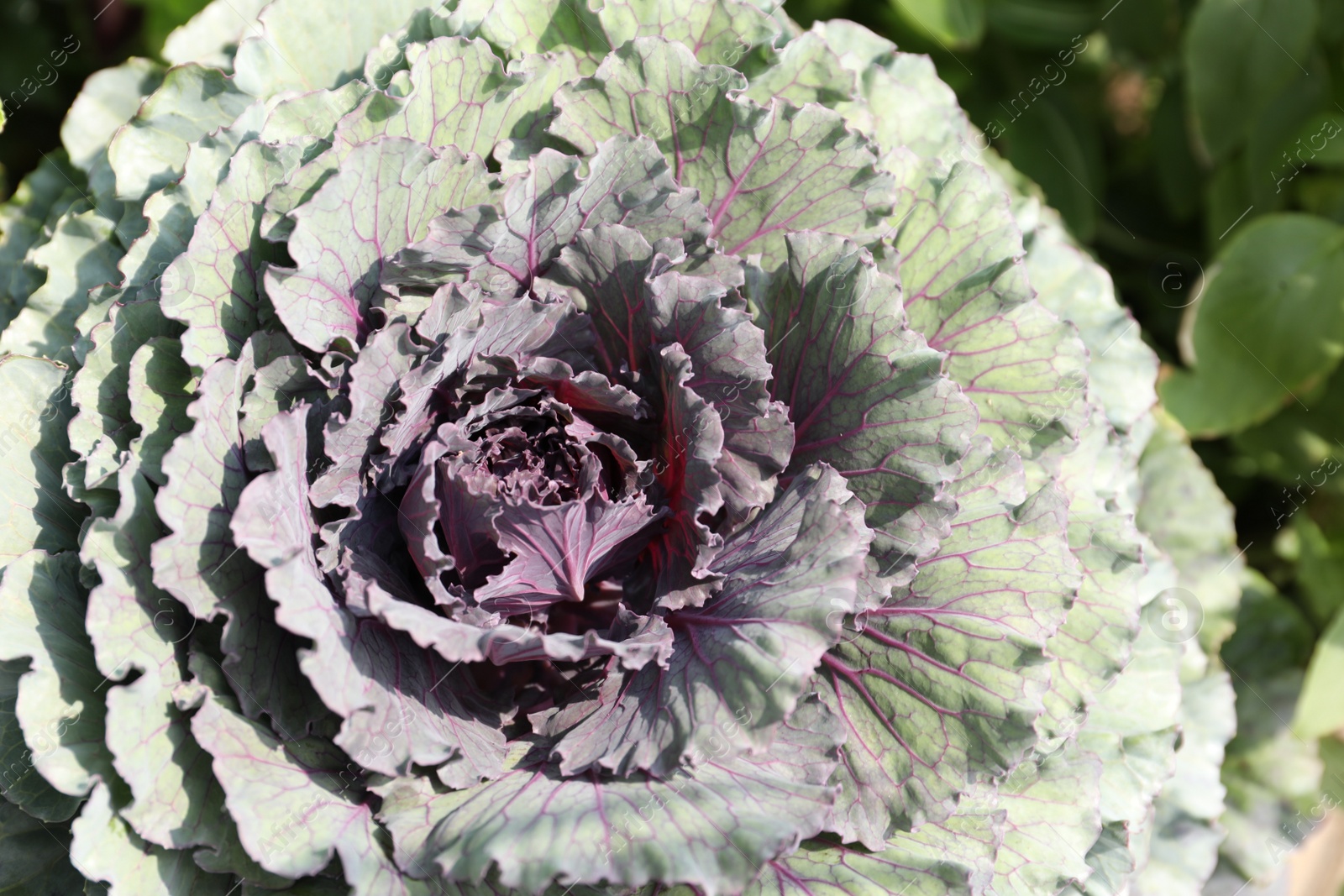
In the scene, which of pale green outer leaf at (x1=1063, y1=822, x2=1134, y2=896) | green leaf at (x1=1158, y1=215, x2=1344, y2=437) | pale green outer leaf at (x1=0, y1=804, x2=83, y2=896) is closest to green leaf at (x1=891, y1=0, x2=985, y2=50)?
green leaf at (x1=1158, y1=215, x2=1344, y2=437)

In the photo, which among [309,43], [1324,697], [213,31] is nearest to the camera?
[309,43]

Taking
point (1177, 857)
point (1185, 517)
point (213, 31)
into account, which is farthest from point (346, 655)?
point (1185, 517)

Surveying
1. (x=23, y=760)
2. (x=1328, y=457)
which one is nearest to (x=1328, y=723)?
(x=1328, y=457)

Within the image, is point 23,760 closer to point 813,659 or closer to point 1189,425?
point 813,659

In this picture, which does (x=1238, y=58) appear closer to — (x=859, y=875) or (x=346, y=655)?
(x=859, y=875)

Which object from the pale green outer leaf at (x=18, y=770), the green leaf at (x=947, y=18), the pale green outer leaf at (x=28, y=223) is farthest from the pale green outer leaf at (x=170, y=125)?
the green leaf at (x=947, y=18)

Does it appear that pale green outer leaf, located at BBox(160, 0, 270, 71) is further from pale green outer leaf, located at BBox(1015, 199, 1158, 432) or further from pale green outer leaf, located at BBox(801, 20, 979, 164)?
pale green outer leaf, located at BBox(1015, 199, 1158, 432)

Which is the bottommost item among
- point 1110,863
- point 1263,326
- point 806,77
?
point 1263,326
